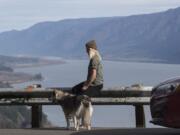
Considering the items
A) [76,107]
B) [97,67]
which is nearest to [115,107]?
[76,107]

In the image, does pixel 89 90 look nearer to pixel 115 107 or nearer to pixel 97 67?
pixel 97 67

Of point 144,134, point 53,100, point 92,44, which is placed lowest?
point 144,134

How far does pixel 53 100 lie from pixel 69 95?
60 centimetres

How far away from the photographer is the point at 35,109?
12867mm

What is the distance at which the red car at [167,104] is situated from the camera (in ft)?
30.7

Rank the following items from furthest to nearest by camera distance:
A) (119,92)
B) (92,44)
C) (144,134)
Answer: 1. (119,92)
2. (92,44)
3. (144,134)

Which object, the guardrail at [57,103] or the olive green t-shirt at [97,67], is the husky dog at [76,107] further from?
the guardrail at [57,103]

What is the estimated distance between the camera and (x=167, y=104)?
31.0 feet

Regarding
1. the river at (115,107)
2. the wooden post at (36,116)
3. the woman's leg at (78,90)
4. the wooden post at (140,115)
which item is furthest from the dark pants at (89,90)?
the river at (115,107)

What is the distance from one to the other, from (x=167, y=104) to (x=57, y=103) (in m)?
3.36

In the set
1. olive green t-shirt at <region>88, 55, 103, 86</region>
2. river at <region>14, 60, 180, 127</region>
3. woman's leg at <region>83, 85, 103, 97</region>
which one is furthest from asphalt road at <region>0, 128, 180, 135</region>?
river at <region>14, 60, 180, 127</region>

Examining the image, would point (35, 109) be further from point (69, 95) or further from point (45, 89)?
point (69, 95)

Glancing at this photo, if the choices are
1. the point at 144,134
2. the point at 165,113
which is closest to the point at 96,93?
the point at 144,134

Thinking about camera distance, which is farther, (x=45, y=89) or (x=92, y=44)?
(x=45, y=89)
